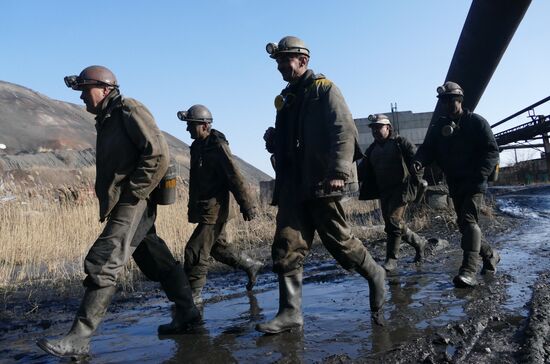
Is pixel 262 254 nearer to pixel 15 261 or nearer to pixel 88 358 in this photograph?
pixel 15 261

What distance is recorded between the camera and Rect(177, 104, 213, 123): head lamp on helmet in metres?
5.42

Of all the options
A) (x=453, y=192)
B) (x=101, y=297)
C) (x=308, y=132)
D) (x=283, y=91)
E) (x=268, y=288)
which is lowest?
(x=268, y=288)

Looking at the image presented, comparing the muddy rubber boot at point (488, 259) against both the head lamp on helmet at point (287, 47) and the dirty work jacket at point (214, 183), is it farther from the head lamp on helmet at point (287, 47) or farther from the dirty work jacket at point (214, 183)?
the head lamp on helmet at point (287, 47)

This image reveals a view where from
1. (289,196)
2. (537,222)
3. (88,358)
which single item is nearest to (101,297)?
(88,358)

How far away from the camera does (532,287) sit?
4.52m

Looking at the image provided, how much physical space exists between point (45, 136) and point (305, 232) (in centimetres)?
3750

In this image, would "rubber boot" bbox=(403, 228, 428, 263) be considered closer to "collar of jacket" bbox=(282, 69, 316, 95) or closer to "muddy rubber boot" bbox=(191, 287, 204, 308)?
"muddy rubber boot" bbox=(191, 287, 204, 308)

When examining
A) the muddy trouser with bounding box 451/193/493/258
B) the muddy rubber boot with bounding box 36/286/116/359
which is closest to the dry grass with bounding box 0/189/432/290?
the muddy rubber boot with bounding box 36/286/116/359

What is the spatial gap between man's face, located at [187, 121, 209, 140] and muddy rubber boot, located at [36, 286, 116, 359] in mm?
2337

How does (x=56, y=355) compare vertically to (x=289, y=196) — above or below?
below

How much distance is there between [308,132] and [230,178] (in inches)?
65.1

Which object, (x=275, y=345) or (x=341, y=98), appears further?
(x=341, y=98)

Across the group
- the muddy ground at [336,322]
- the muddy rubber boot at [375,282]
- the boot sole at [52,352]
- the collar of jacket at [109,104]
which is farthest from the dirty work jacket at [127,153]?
the muddy rubber boot at [375,282]

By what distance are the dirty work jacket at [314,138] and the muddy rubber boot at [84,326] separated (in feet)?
4.26
